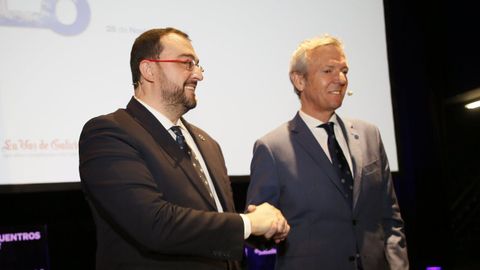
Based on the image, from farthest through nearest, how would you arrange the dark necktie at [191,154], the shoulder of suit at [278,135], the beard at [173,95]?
the shoulder of suit at [278,135] → the beard at [173,95] → the dark necktie at [191,154]

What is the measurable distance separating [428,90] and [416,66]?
0.22 meters

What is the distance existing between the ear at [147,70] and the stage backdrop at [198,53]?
0.88 meters

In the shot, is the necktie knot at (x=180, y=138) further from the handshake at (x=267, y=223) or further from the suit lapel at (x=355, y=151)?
the suit lapel at (x=355, y=151)

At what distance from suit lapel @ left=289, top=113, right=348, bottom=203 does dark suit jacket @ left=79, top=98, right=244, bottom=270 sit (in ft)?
2.24

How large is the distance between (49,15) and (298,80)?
132 cm

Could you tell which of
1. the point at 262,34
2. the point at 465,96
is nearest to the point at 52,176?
the point at 262,34

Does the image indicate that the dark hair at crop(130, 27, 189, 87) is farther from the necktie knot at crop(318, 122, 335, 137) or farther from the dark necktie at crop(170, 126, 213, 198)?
the necktie knot at crop(318, 122, 335, 137)

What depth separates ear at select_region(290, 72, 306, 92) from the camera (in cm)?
257

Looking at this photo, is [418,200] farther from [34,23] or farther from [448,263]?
[34,23]

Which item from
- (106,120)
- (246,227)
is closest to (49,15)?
(106,120)

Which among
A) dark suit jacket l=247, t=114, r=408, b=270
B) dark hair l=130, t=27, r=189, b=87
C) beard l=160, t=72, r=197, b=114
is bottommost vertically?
dark suit jacket l=247, t=114, r=408, b=270

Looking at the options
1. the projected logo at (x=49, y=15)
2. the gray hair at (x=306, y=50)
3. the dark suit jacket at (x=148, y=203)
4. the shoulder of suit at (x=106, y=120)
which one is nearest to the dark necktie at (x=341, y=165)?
the gray hair at (x=306, y=50)

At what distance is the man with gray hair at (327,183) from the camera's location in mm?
2238

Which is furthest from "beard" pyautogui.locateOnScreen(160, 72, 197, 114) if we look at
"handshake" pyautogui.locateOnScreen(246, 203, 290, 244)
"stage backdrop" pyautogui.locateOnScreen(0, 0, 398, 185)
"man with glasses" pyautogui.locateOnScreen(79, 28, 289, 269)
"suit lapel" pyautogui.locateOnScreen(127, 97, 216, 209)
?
"stage backdrop" pyautogui.locateOnScreen(0, 0, 398, 185)
